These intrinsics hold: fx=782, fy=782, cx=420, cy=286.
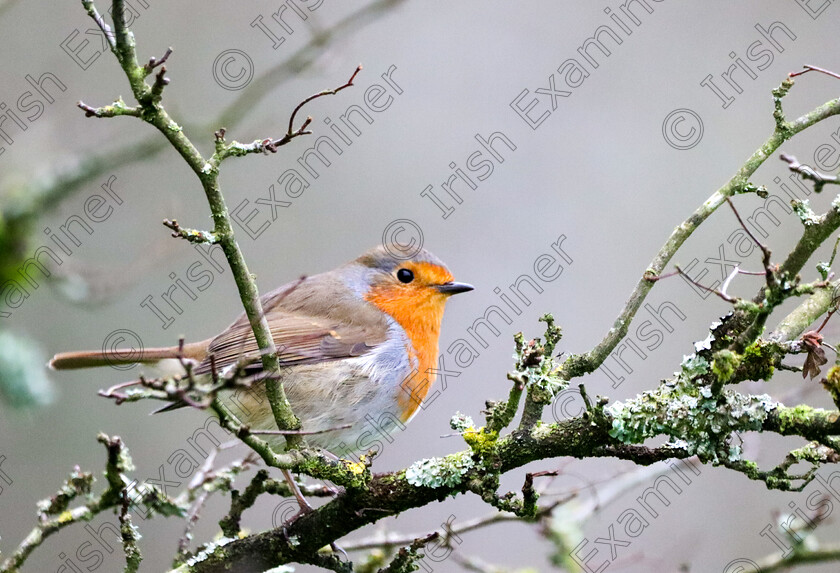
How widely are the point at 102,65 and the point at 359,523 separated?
4.97 m

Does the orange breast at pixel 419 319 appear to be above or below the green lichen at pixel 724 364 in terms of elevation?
above

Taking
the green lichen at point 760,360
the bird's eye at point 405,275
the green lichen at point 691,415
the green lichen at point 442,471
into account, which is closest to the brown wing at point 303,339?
the bird's eye at point 405,275

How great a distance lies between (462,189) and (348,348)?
6.67ft

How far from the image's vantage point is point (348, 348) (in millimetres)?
3852

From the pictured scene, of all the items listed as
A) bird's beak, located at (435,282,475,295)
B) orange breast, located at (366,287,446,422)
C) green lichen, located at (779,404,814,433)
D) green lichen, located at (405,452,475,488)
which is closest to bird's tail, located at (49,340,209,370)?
orange breast, located at (366,287,446,422)

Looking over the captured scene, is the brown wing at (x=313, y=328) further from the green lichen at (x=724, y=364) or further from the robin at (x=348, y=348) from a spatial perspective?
the green lichen at (x=724, y=364)

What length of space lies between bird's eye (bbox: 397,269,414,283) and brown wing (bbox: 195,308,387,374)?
0.35 m

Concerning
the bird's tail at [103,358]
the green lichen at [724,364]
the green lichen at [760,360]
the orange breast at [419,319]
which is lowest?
the green lichen at [760,360]

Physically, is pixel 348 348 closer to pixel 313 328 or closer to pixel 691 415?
pixel 313 328

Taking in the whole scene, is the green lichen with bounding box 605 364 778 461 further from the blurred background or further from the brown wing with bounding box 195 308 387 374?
the blurred background

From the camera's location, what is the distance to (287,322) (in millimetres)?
4008

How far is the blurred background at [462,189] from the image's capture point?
5035 mm

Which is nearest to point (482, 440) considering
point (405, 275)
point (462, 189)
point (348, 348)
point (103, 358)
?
point (348, 348)

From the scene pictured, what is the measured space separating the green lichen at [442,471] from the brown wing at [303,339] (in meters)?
1.61
